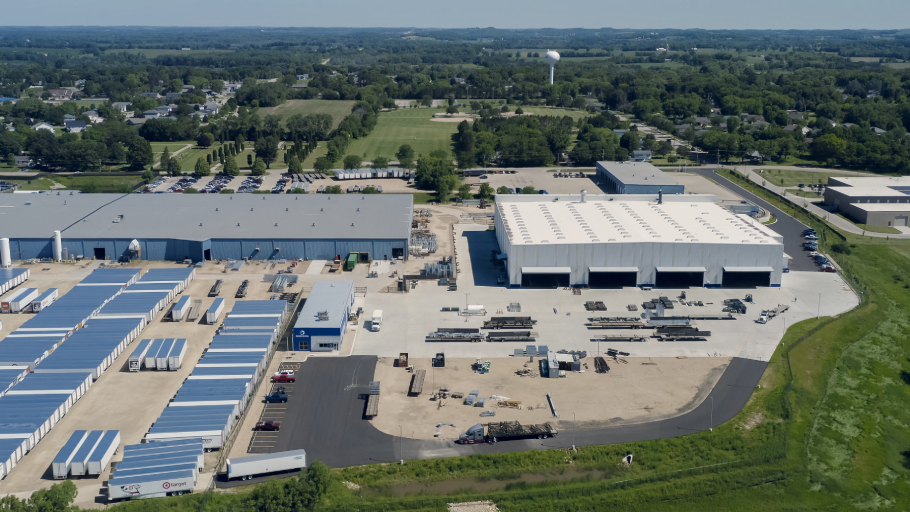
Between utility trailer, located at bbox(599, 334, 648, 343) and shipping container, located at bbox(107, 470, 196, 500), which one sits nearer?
shipping container, located at bbox(107, 470, 196, 500)

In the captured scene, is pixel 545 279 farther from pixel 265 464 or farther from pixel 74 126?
pixel 74 126

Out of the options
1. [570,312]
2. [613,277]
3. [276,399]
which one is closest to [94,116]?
[613,277]

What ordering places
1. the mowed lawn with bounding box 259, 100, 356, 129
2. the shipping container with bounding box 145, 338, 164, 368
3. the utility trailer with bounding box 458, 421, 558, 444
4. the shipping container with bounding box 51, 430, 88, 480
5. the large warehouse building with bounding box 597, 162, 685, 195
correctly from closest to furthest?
the shipping container with bounding box 51, 430, 88, 480, the utility trailer with bounding box 458, 421, 558, 444, the shipping container with bounding box 145, 338, 164, 368, the large warehouse building with bounding box 597, 162, 685, 195, the mowed lawn with bounding box 259, 100, 356, 129

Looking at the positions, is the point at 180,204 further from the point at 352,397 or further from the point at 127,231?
the point at 352,397

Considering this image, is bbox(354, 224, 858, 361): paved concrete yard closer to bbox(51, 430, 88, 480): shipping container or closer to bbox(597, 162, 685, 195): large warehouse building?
bbox(51, 430, 88, 480): shipping container

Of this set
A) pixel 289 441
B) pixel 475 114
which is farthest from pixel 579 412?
pixel 475 114

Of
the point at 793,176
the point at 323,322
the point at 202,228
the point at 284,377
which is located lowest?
the point at 284,377

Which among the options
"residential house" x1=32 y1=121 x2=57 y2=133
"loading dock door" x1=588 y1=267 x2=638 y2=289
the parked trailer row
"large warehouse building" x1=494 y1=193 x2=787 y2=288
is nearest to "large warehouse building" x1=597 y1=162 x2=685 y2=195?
"large warehouse building" x1=494 y1=193 x2=787 y2=288
